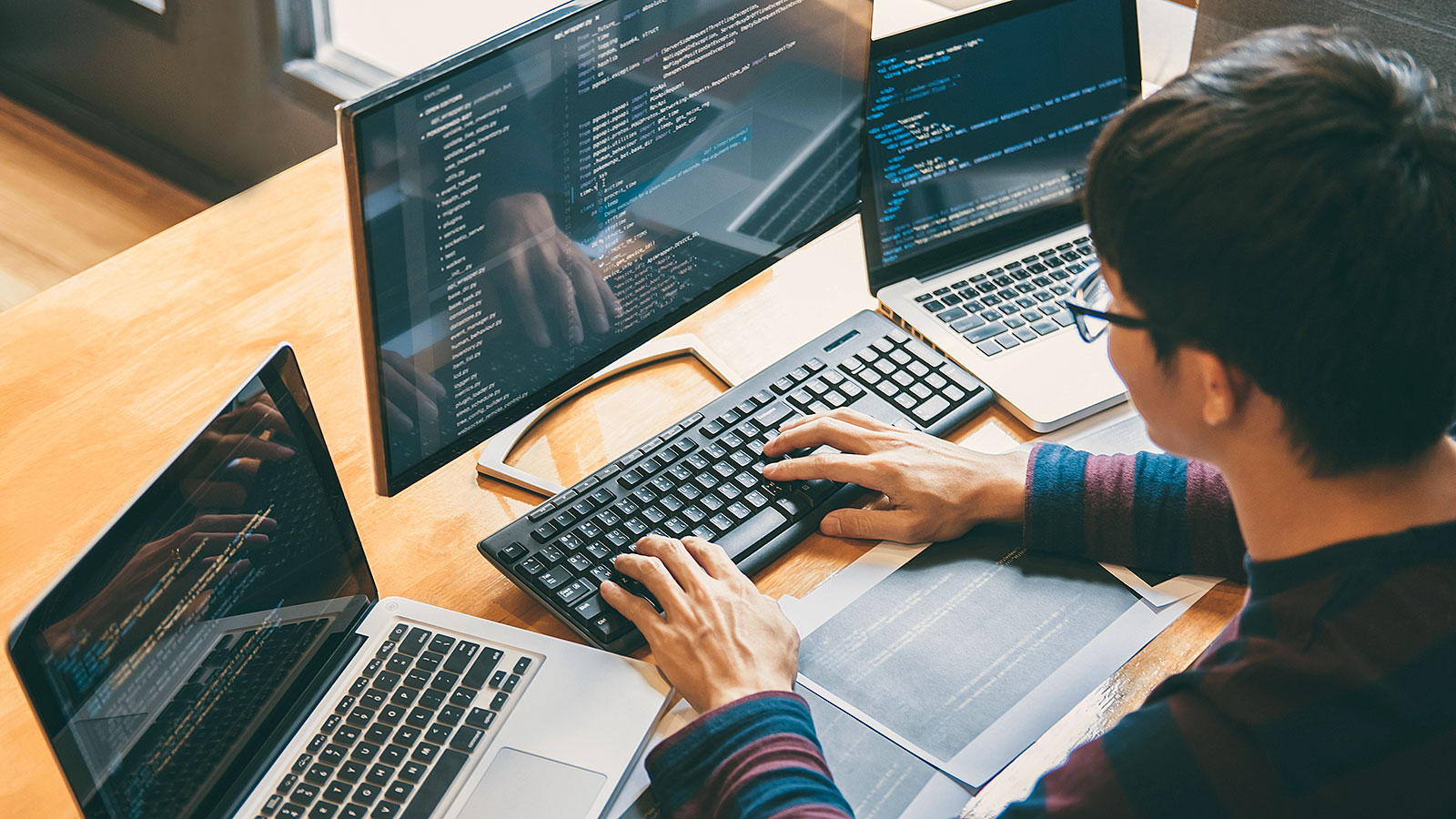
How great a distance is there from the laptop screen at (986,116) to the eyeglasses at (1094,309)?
1.00ft

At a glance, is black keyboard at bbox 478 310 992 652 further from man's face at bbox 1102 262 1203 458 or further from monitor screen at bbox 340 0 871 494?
man's face at bbox 1102 262 1203 458

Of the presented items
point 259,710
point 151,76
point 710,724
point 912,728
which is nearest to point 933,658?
point 912,728

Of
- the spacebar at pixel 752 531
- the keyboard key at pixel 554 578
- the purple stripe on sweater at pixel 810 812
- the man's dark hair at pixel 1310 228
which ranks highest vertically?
the man's dark hair at pixel 1310 228

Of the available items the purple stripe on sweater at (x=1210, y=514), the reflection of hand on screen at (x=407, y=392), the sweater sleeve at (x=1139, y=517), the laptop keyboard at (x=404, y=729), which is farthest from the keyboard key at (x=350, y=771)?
the purple stripe on sweater at (x=1210, y=514)

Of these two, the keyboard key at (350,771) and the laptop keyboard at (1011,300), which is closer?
the keyboard key at (350,771)

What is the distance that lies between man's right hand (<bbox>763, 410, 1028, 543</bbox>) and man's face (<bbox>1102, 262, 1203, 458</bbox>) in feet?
0.78

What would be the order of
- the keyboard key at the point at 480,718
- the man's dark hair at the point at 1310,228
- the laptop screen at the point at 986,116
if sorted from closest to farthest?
the man's dark hair at the point at 1310,228, the keyboard key at the point at 480,718, the laptop screen at the point at 986,116

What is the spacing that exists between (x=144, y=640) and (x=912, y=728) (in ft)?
1.69

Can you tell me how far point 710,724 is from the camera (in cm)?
81

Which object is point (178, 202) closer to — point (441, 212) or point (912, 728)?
point (441, 212)

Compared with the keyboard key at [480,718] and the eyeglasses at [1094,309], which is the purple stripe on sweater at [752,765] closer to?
the keyboard key at [480,718]

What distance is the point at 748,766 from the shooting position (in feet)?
2.58

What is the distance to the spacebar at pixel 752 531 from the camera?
99 centimetres

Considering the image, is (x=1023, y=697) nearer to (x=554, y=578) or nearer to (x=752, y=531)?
(x=752, y=531)
